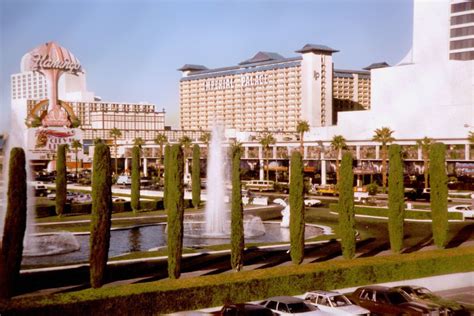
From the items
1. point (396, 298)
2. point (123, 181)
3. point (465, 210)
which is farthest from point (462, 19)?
point (396, 298)

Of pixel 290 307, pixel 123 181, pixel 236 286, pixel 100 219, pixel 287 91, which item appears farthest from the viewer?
pixel 287 91

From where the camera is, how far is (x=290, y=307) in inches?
927

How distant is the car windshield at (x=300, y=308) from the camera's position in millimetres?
23441

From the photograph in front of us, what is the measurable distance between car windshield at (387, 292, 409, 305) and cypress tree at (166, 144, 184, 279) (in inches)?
358

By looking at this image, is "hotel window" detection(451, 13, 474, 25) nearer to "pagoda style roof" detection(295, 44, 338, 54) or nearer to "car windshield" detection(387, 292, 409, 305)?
"pagoda style roof" detection(295, 44, 338, 54)

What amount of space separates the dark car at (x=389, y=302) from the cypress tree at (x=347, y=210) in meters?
5.34

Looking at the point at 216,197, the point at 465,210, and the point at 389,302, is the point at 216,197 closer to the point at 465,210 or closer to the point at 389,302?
the point at 465,210

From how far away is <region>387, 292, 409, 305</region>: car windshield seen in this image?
25.5 meters

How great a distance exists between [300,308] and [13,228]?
11.4 m

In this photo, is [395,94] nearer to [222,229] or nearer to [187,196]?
[187,196]

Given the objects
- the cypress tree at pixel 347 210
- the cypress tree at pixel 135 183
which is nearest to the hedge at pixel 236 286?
the cypress tree at pixel 347 210

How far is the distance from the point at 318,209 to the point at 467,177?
38.1m

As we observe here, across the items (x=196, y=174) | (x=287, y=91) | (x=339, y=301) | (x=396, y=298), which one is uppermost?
(x=287, y=91)

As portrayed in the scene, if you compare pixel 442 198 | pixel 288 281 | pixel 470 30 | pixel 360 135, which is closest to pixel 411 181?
pixel 360 135
